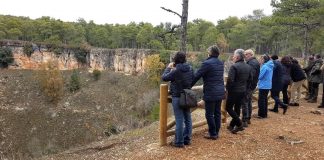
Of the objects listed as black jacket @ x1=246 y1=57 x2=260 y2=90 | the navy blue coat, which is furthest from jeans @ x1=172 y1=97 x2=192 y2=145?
the navy blue coat

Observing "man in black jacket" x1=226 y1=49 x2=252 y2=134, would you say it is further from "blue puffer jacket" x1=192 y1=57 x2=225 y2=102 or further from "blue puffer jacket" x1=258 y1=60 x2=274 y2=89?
"blue puffer jacket" x1=258 y1=60 x2=274 y2=89

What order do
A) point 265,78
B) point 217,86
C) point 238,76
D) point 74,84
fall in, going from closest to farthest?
point 217,86 → point 238,76 → point 265,78 → point 74,84

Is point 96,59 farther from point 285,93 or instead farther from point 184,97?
point 184,97

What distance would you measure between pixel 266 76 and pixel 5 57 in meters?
60.4

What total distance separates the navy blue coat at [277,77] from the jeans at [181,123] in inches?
174

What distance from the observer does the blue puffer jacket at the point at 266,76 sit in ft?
33.6

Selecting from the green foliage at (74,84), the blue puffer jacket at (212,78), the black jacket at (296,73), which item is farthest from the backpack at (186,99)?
the green foliage at (74,84)

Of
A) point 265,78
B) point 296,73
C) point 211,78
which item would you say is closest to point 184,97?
point 211,78

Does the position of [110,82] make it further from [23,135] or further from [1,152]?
[1,152]

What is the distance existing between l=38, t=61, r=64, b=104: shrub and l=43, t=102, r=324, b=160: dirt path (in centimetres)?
4444

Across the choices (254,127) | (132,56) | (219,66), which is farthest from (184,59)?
(132,56)

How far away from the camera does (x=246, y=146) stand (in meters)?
8.05

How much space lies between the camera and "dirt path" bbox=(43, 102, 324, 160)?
7.59 meters

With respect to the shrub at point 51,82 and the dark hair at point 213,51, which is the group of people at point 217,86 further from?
the shrub at point 51,82
